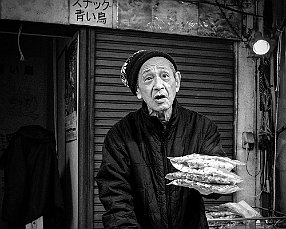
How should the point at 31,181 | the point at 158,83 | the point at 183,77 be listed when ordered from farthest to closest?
the point at 31,181 → the point at 183,77 → the point at 158,83

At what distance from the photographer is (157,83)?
248 centimetres

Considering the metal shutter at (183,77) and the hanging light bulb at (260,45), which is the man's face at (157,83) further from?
the hanging light bulb at (260,45)

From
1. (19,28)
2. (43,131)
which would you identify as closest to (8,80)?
(43,131)

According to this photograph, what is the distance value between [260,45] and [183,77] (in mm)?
761

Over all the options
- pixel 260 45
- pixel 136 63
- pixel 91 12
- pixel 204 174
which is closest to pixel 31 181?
pixel 91 12

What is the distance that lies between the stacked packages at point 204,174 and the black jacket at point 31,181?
2.46m

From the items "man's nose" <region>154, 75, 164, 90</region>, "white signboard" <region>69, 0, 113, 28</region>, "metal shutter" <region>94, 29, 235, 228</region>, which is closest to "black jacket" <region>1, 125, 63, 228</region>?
"metal shutter" <region>94, 29, 235, 228</region>

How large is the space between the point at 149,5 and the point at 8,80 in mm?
2403

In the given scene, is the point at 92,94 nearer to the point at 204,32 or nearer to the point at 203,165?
the point at 204,32

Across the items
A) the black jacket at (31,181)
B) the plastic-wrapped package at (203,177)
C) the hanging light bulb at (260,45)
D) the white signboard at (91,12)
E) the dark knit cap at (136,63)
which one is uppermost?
the white signboard at (91,12)

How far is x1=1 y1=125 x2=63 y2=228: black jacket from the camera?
14.5 feet

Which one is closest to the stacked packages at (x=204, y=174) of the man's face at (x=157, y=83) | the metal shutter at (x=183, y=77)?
the man's face at (x=157, y=83)

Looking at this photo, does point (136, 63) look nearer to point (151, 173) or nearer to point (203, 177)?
point (151, 173)

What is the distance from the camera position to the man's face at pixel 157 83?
2457mm
